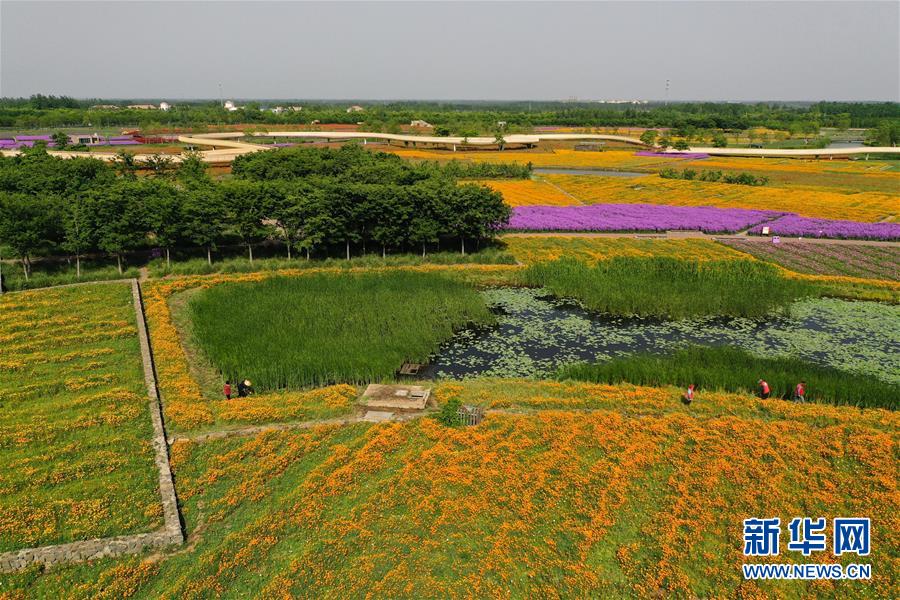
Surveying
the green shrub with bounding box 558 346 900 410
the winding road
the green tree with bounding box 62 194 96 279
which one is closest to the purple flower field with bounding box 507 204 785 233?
the green shrub with bounding box 558 346 900 410

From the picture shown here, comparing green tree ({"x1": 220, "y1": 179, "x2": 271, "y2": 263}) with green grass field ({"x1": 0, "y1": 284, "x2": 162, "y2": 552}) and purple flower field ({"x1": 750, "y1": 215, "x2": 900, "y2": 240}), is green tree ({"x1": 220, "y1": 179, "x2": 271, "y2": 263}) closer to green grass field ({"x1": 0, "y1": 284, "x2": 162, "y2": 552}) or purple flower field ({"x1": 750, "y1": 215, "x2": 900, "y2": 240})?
green grass field ({"x1": 0, "y1": 284, "x2": 162, "y2": 552})

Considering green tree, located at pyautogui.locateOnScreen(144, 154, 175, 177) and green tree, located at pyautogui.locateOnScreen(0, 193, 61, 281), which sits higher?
green tree, located at pyautogui.locateOnScreen(144, 154, 175, 177)

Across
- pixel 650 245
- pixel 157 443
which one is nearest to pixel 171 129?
pixel 650 245

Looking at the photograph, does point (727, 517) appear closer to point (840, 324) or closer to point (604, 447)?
point (604, 447)

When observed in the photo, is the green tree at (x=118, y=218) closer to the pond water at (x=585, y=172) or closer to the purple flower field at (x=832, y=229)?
the purple flower field at (x=832, y=229)

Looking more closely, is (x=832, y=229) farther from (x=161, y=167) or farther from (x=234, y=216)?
(x=161, y=167)
